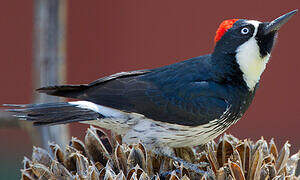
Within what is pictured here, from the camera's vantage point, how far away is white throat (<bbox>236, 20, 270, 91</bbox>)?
200cm

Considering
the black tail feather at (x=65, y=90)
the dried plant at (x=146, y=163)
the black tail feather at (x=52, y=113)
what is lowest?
the dried plant at (x=146, y=163)

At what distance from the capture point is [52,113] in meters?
1.94

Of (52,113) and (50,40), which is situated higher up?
(50,40)

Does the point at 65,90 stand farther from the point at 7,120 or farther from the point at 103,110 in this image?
the point at 7,120

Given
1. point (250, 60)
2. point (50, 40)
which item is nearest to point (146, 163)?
point (250, 60)

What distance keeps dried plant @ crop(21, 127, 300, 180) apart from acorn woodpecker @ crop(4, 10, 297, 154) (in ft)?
0.77

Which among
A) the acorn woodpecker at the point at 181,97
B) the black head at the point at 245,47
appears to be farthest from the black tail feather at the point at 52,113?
the black head at the point at 245,47

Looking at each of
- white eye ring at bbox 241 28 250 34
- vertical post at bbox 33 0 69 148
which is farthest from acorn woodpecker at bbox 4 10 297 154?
vertical post at bbox 33 0 69 148

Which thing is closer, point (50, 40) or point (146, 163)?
point (146, 163)

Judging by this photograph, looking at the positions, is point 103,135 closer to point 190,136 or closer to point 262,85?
point 190,136

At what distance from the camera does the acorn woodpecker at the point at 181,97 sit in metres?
1.96

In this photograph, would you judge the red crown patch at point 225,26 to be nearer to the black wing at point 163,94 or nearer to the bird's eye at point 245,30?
the bird's eye at point 245,30

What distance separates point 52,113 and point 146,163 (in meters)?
0.59

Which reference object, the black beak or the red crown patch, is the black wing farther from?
the black beak
